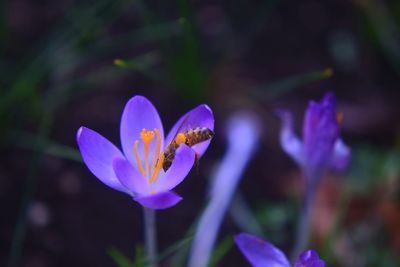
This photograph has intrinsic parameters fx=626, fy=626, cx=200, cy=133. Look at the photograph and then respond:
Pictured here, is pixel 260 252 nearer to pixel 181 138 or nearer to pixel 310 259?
pixel 310 259

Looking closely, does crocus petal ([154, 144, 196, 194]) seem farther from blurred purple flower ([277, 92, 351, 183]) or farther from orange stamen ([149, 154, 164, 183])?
blurred purple flower ([277, 92, 351, 183])

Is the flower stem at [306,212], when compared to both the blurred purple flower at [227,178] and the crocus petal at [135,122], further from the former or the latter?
the crocus petal at [135,122]

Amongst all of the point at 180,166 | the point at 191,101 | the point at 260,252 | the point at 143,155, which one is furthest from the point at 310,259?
the point at 191,101

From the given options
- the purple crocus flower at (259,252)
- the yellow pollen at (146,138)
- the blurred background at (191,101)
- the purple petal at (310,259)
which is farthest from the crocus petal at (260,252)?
the blurred background at (191,101)

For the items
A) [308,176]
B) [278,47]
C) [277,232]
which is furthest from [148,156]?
[278,47]

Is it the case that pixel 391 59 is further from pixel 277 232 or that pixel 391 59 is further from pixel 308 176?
pixel 308 176
